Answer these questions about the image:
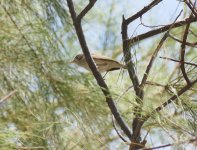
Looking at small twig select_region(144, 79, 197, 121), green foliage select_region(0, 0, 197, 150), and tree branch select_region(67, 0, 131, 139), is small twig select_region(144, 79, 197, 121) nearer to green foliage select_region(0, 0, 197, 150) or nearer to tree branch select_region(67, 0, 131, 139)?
tree branch select_region(67, 0, 131, 139)

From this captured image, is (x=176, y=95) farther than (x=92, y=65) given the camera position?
No

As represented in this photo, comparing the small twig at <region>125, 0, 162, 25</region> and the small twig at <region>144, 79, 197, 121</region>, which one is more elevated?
the small twig at <region>125, 0, 162, 25</region>

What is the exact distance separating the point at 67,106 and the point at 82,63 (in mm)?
129

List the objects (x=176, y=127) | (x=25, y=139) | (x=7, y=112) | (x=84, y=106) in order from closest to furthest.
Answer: (x=176, y=127) → (x=25, y=139) → (x=84, y=106) → (x=7, y=112)

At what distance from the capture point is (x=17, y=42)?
1.61 metres

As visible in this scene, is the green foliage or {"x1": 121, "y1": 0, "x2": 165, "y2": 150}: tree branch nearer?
{"x1": 121, "y1": 0, "x2": 165, "y2": 150}: tree branch

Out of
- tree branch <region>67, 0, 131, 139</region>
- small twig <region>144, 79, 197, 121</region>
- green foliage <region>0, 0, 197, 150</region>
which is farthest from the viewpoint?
green foliage <region>0, 0, 197, 150</region>

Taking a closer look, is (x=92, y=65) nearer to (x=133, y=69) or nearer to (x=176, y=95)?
(x=133, y=69)

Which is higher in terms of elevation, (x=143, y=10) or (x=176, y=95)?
(x=143, y=10)

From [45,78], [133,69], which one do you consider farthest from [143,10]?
[45,78]

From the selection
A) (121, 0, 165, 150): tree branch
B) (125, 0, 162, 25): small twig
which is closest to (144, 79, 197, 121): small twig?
(121, 0, 165, 150): tree branch

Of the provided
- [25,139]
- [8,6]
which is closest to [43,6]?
[8,6]

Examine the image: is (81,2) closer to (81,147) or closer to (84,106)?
(84,106)

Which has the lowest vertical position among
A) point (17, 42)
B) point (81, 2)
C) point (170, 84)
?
point (170, 84)
